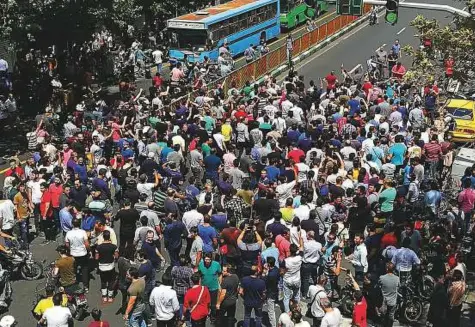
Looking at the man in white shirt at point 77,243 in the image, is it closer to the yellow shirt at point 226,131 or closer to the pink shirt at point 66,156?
the pink shirt at point 66,156

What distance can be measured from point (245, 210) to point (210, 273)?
2475mm

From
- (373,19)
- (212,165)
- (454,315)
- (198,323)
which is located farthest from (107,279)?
(373,19)

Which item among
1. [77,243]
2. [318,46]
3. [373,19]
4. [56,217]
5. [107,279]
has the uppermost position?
[77,243]

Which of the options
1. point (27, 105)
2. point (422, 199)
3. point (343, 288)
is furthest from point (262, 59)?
point (343, 288)

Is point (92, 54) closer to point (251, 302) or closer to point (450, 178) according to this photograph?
point (450, 178)

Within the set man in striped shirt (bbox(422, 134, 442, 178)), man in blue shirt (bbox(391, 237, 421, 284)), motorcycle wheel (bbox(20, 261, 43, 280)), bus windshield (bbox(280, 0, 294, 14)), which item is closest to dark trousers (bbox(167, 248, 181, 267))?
motorcycle wheel (bbox(20, 261, 43, 280))

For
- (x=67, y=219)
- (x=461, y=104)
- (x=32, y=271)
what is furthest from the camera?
(x=461, y=104)

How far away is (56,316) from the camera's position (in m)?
11.2

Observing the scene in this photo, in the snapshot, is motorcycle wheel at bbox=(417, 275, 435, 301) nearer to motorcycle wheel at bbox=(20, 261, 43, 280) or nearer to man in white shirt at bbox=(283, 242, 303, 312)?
man in white shirt at bbox=(283, 242, 303, 312)

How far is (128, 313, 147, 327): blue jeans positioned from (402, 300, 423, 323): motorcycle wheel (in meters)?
4.99

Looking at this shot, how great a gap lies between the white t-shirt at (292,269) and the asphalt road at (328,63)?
1.45 meters

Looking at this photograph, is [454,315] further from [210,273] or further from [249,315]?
[210,273]

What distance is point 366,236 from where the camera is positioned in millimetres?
15070

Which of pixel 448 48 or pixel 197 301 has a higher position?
pixel 448 48
